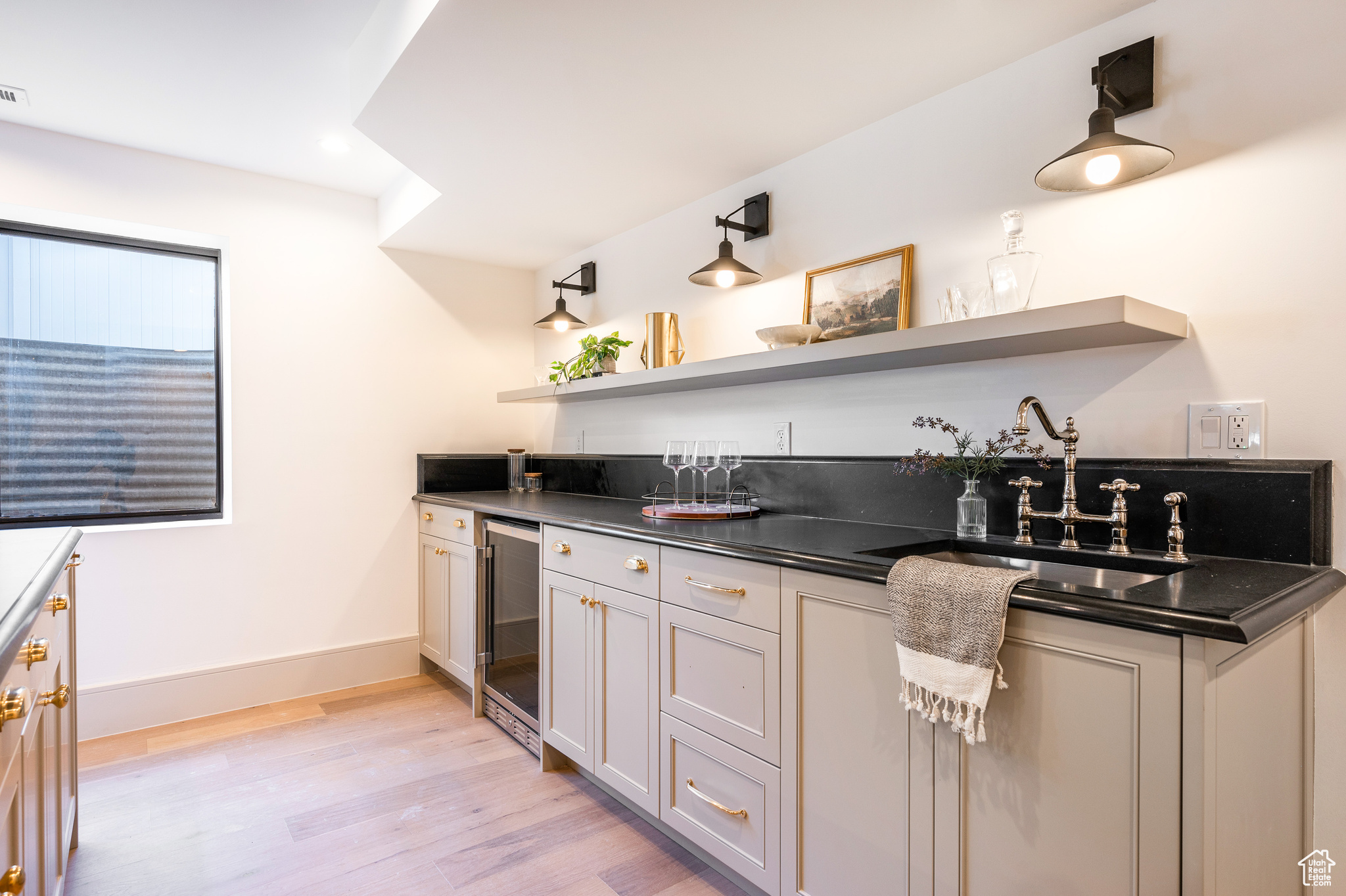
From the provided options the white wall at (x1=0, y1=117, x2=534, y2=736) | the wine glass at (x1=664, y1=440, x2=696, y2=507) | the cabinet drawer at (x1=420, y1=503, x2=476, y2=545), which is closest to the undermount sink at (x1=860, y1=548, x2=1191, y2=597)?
the wine glass at (x1=664, y1=440, x2=696, y2=507)

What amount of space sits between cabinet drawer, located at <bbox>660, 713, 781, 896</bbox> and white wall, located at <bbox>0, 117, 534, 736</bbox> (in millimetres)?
2180

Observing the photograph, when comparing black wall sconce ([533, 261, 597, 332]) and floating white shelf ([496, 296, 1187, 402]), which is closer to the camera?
floating white shelf ([496, 296, 1187, 402])

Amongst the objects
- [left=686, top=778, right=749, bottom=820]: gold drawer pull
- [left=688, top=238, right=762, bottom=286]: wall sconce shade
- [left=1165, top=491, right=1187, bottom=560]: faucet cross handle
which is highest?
[left=688, top=238, right=762, bottom=286]: wall sconce shade

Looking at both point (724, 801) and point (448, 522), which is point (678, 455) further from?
point (448, 522)

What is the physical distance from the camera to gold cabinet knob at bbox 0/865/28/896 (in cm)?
92

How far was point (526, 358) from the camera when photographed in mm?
4066

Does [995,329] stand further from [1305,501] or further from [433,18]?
[433,18]

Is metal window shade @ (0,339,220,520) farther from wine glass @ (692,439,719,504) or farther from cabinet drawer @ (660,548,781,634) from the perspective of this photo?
cabinet drawer @ (660,548,781,634)

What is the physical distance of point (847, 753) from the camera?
4.67 ft

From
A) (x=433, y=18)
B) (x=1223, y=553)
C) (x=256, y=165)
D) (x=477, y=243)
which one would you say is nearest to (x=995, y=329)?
(x=1223, y=553)

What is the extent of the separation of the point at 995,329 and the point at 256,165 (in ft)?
10.6

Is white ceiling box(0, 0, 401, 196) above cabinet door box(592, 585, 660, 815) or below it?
above

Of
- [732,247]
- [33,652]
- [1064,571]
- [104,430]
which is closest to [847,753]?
[1064,571]

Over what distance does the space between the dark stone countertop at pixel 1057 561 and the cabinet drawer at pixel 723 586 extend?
0.11 ft
